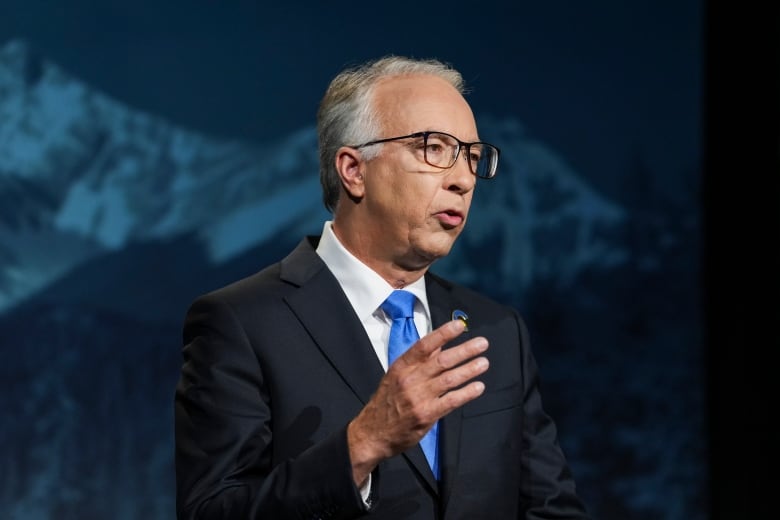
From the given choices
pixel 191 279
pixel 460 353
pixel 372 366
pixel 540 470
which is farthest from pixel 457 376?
pixel 191 279

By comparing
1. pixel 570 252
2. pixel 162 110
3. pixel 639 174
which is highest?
pixel 162 110

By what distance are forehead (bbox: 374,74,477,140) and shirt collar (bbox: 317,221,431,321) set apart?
221 mm

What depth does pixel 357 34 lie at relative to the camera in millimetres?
3512

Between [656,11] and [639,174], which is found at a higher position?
[656,11]

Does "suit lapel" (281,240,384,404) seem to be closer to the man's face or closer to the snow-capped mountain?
the man's face

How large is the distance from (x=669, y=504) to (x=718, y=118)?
1372 millimetres

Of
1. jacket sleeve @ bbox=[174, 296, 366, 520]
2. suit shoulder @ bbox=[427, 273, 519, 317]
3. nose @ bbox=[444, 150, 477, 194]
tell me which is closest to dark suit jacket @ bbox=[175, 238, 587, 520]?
jacket sleeve @ bbox=[174, 296, 366, 520]

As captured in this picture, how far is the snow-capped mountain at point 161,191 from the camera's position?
314 centimetres

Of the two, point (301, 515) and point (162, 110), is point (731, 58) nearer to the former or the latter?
point (162, 110)

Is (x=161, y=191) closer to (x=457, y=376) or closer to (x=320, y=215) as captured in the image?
(x=320, y=215)

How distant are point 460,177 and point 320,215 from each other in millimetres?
1757

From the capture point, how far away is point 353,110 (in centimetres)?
180

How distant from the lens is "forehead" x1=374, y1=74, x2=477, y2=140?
1729 millimetres

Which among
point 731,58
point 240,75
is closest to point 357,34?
point 240,75
